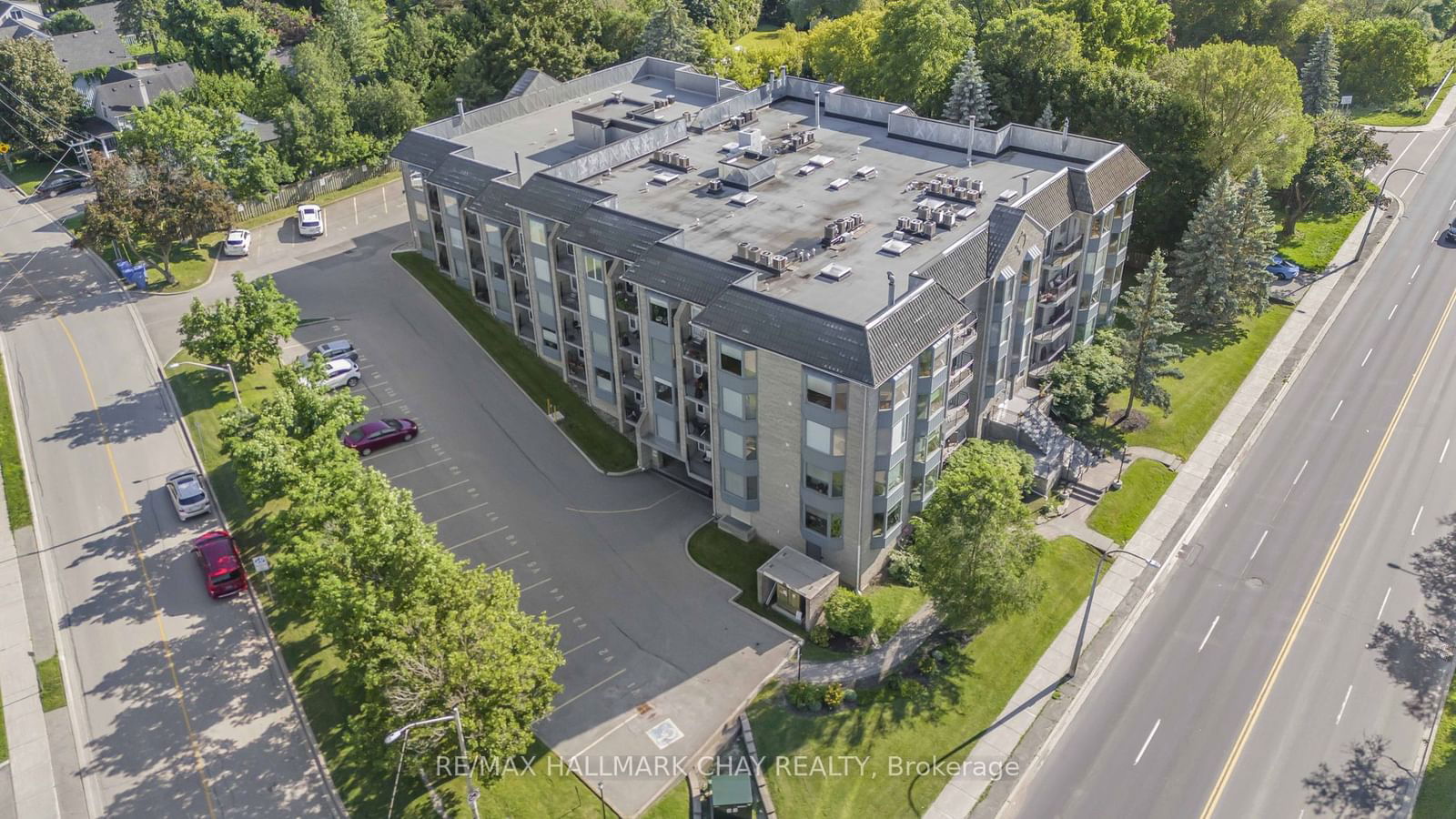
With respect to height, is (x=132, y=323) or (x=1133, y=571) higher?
(x=132, y=323)

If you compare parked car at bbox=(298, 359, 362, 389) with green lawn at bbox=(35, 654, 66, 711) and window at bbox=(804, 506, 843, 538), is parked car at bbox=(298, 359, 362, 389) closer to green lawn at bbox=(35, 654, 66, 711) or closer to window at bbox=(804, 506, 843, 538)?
green lawn at bbox=(35, 654, 66, 711)

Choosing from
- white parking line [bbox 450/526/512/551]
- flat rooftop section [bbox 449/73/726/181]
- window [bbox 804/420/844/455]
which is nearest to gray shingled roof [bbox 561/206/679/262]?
flat rooftop section [bbox 449/73/726/181]

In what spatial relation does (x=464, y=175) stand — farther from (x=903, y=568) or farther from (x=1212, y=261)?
(x=1212, y=261)

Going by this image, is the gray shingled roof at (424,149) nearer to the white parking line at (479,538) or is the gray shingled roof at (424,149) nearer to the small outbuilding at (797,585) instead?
the white parking line at (479,538)

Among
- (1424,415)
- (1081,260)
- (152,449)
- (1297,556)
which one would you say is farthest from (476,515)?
(1424,415)

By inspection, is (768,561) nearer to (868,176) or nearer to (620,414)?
(620,414)

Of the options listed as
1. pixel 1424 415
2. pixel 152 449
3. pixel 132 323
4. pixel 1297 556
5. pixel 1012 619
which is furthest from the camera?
pixel 132 323
